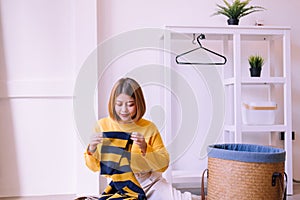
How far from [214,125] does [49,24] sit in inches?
50.2

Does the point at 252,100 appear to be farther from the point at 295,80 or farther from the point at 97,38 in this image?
the point at 97,38

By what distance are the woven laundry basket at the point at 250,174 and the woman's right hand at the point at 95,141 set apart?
0.50 m

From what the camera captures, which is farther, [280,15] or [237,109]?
[280,15]

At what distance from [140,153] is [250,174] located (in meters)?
0.45

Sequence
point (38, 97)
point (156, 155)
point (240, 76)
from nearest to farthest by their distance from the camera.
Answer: point (156, 155), point (240, 76), point (38, 97)

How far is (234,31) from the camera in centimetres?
220

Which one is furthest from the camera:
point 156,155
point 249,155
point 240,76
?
point 240,76

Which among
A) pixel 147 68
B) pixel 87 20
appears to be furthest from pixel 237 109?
pixel 87 20

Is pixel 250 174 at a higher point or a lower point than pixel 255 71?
lower

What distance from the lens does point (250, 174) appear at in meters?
1.47

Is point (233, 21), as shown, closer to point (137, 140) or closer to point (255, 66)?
point (255, 66)

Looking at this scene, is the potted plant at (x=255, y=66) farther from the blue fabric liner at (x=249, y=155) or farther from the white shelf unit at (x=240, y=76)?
the blue fabric liner at (x=249, y=155)

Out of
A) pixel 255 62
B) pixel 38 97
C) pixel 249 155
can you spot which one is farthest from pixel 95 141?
pixel 255 62

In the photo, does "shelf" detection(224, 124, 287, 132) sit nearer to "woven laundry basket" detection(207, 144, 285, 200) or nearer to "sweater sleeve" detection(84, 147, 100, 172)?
"woven laundry basket" detection(207, 144, 285, 200)
